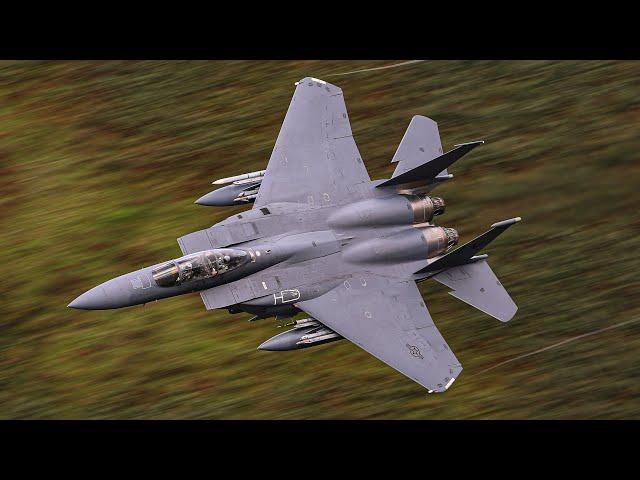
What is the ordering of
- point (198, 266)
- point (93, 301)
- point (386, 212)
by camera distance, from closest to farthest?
point (93, 301), point (198, 266), point (386, 212)

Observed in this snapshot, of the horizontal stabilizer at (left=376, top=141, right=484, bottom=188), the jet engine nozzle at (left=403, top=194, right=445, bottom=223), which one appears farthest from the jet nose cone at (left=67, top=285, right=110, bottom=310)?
the jet engine nozzle at (left=403, top=194, right=445, bottom=223)

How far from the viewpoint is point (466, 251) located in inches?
1108

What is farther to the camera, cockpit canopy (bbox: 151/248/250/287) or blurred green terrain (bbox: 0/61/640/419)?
blurred green terrain (bbox: 0/61/640/419)

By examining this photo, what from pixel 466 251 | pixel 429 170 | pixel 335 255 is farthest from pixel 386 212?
pixel 466 251

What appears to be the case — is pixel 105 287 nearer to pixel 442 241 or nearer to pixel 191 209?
pixel 191 209

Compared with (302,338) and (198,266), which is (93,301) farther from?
(302,338)

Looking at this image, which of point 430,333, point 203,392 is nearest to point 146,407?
point 203,392

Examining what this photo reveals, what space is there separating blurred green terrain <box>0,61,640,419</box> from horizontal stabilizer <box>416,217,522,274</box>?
226 cm

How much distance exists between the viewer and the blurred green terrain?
2970cm

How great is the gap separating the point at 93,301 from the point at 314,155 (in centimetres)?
629

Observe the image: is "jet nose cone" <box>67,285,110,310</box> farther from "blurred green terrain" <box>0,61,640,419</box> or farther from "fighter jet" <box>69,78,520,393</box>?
"blurred green terrain" <box>0,61,640,419</box>

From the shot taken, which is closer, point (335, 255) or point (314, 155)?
point (335, 255)

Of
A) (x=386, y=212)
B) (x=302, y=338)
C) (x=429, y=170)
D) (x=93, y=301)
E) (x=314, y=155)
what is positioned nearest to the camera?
(x=93, y=301)

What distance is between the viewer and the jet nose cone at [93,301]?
26.9 m
